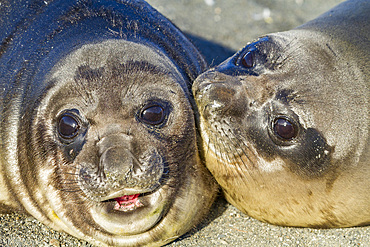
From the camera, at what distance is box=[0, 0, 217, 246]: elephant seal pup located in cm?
340

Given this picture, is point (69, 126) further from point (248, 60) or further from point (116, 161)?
point (248, 60)

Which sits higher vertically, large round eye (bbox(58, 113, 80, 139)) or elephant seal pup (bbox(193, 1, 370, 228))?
elephant seal pup (bbox(193, 1, 370, 228))

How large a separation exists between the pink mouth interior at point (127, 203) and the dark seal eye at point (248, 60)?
1347 millimetres

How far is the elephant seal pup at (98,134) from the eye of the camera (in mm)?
3400

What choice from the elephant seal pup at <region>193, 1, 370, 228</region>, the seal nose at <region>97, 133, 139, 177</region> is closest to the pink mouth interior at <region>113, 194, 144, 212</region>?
the seal nose at <region>97, 133, 139, 177</region>

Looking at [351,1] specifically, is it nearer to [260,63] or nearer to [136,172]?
[260,63]

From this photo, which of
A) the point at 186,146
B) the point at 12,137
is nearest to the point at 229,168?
the point at 186,146

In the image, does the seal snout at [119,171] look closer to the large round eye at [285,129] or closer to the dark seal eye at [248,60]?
the large round eye at [285,129]

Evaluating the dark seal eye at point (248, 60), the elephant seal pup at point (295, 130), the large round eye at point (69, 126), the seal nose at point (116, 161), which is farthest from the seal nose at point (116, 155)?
the dark seal eye at point (248, 60)

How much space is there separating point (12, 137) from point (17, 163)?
191mm

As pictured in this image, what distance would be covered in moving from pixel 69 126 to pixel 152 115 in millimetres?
550

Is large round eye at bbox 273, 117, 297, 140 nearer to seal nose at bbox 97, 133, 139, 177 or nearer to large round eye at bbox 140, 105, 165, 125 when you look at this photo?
large round eye at bbox 140, 105, 165, 125

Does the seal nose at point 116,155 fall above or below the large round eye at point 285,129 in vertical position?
below

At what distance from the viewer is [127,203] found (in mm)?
3490
